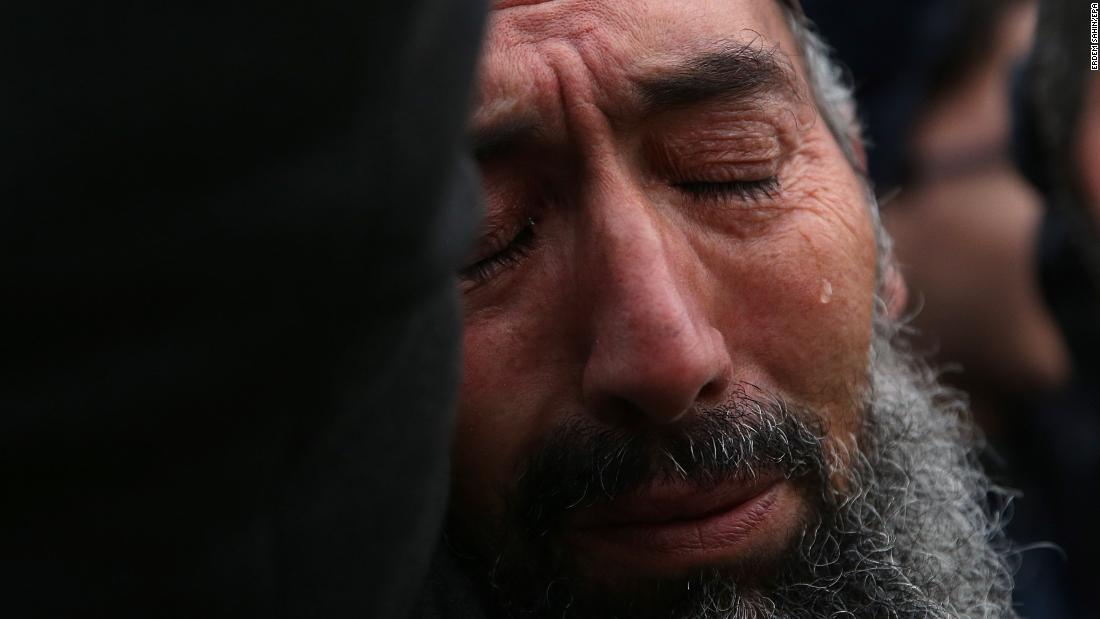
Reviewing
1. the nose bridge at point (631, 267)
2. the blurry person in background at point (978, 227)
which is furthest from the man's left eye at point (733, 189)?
the blurry person in background at point (978, 227)

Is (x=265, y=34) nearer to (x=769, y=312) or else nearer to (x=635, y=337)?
(x=635, y=337)

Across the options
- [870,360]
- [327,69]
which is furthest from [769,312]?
[327,69]

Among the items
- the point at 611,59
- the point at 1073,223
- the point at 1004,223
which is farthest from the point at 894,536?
the point at 1004,223

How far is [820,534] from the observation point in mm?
1743

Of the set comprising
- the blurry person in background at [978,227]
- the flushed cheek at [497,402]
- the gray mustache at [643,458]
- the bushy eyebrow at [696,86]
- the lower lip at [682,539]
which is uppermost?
the bushy eyebrow at [696,86]

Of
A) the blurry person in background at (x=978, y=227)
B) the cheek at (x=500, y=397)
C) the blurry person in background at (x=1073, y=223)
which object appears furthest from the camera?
the blurry person in background at (x=978, y=227)

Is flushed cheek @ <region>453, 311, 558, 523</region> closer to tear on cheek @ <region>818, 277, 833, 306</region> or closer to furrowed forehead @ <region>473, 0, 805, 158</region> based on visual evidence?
furrowed forehead @ <region>473, 0, 805, 158</region>

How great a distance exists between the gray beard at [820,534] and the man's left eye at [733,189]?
0.33 m

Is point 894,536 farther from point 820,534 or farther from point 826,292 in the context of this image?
point 826,292

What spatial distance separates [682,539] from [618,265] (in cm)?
39

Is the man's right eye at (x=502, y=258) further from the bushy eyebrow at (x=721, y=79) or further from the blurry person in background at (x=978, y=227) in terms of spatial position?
the blurry person in background at (x=978, y=227)

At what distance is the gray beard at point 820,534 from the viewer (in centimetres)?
161

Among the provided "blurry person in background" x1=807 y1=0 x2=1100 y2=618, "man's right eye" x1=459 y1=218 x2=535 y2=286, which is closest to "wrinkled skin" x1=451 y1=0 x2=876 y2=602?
"man's right eye" x1=459 y1=218 x2=535 y2=286

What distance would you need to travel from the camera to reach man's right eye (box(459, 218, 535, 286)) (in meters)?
1.72
